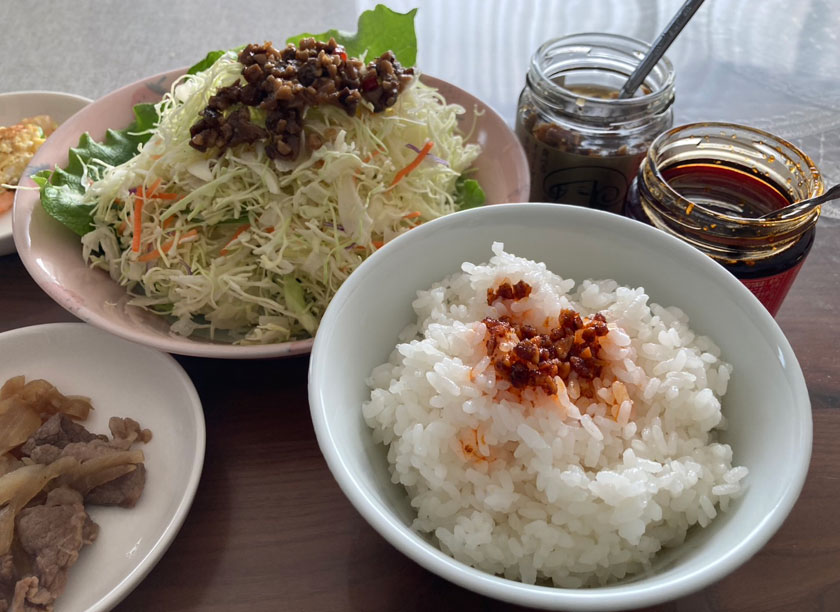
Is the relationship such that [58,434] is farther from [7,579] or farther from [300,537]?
[300,537]

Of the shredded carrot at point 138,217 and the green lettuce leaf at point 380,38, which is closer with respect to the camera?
the shredded carrot at point 138,217

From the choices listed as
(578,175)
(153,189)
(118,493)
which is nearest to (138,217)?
(153,189)

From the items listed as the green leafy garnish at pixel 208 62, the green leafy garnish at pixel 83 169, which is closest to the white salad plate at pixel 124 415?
the green leafy garnish at pixel 83 169

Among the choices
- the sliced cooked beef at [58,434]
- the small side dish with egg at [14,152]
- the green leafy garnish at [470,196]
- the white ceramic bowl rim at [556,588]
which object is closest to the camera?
the white ceramic bowl rim at [556,588]

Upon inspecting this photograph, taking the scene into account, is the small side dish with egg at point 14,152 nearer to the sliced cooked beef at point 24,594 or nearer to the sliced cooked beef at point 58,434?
the sliced cooked beef at point 58,434

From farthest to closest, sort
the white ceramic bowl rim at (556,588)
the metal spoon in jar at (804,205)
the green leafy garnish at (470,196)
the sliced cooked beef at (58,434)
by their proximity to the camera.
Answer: the green leafy garnish at (470,196), the sliced cooked beef at (58,434), the metal spoon in jar at (804,205), the white ceramic bowl rim at (556,588)

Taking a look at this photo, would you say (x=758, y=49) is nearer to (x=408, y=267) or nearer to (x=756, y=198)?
(x=756, y=198)

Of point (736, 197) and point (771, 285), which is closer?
point (771, 285)
